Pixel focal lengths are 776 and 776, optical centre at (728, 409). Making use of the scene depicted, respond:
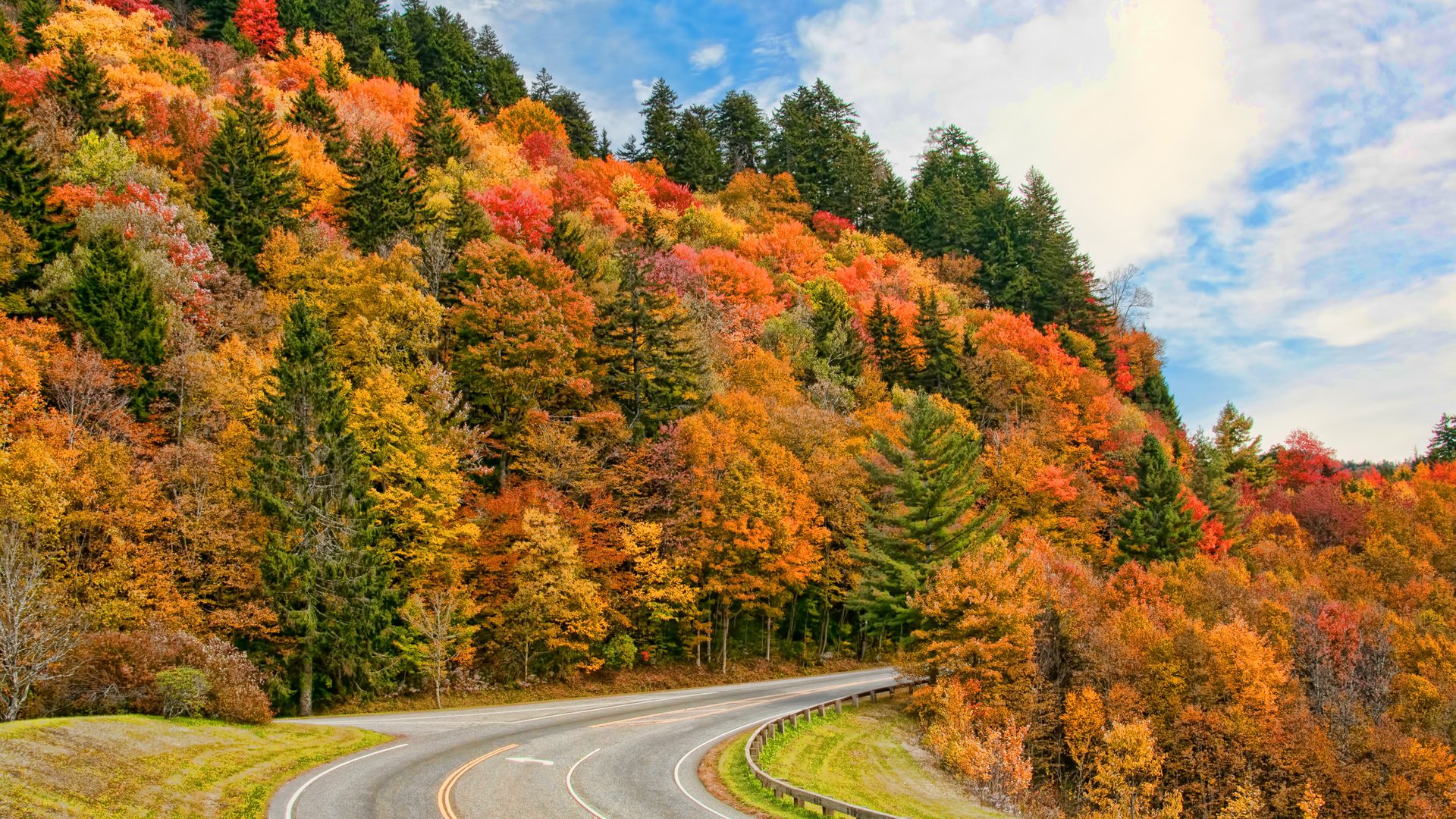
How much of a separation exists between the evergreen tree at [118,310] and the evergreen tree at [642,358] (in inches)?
886

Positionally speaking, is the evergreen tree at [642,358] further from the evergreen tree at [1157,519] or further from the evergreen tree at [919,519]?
the evergreen tree at [1157,519]

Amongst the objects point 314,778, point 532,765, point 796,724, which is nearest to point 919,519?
point 796,724

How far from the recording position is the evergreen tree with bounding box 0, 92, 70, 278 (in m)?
39.0

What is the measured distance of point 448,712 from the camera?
1262 inches

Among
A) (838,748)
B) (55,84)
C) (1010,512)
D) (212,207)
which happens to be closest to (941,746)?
(838,748)

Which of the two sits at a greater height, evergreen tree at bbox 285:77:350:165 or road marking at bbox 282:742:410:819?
evergreen tree at bbox 285:77:350:165

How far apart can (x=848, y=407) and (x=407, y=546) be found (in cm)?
3640

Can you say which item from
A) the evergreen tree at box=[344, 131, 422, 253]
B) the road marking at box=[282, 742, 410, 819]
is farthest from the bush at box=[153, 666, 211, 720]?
the evergreen tree at box=[344, 131, 422, 253]

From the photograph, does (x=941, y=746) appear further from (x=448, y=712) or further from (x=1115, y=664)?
(x=448, y=712)

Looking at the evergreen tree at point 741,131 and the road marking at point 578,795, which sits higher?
the evergreen tree at point 741,131

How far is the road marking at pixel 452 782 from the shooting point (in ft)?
58.2

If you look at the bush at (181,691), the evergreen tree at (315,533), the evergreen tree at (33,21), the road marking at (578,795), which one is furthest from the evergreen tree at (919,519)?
the evergreen tree at (33,21)

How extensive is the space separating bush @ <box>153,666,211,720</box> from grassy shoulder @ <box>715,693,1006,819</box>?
15.7m

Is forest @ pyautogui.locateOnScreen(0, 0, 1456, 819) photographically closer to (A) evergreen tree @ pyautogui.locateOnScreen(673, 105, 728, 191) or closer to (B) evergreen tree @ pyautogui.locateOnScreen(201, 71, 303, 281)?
(B) evergreen tree @ pyautogui.locateOnScreen(201, 71, 303, 281)
